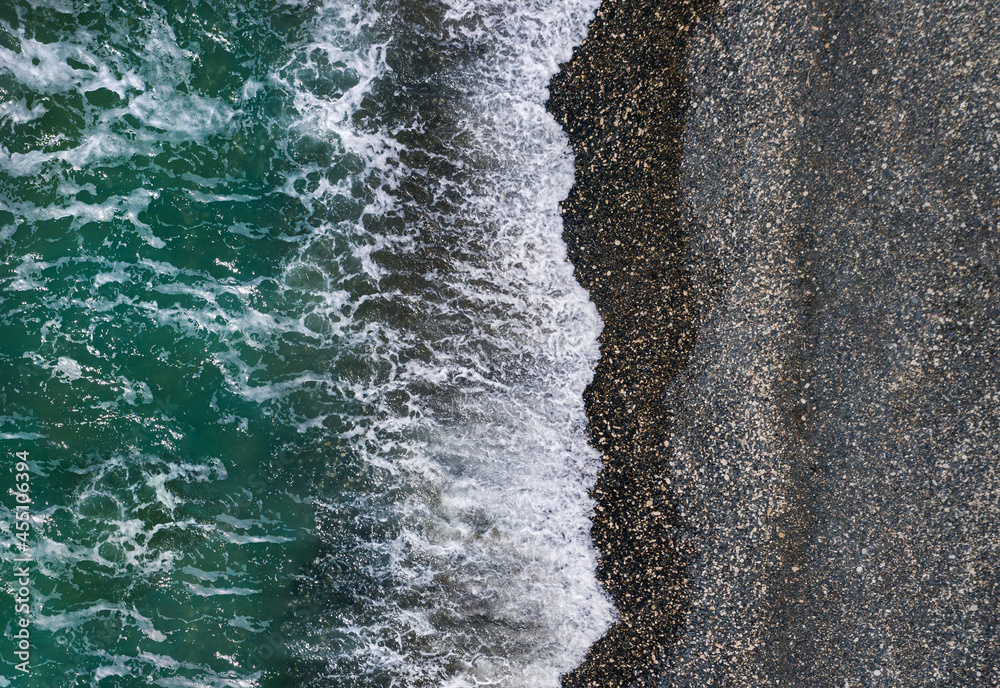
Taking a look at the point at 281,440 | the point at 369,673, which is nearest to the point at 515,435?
the point at 281,440

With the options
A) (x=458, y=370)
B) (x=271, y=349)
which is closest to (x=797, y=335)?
(x=458, y=370)

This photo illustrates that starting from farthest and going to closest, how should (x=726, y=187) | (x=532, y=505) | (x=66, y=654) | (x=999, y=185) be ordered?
1. (x=66, y=654)
2. (x=532, y=505)
3. (x=726, y=187)
4. (x=999, y=185)

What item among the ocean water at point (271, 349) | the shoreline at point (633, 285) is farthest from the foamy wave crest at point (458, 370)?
the shoreline at point (633, 285)

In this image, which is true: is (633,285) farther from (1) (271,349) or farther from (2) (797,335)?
(1) (271,349)

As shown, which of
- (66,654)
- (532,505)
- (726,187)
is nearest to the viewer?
(726,187)

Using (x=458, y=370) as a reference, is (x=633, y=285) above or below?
above

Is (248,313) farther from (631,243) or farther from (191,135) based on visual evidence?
(631,243)

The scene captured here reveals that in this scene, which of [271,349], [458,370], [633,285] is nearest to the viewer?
[633,285]
